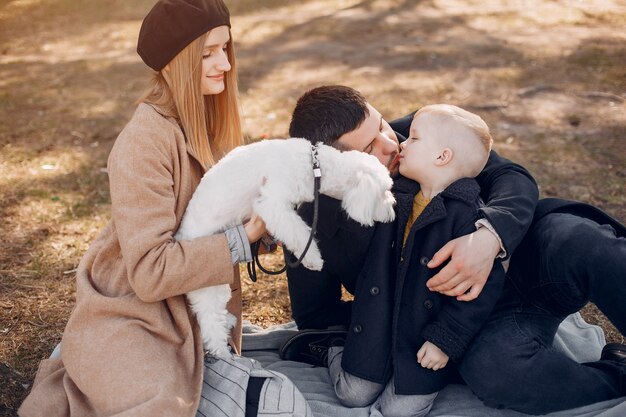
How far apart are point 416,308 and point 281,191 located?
81cm

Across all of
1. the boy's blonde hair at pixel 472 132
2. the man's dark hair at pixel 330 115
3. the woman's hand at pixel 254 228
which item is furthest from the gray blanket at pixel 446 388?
the man's dark hair at pixel 330 115

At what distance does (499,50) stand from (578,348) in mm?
5905

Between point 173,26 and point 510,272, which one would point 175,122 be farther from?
point 510,272

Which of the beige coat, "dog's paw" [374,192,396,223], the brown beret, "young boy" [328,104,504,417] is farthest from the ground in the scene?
the brown beret

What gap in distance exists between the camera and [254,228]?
7.50 ft

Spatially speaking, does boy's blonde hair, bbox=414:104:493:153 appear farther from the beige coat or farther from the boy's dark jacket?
the beige coat

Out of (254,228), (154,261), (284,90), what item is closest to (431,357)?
(254,228)

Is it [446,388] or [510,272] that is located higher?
[510,272]

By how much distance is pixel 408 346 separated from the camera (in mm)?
2574

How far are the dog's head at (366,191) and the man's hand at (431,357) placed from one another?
576 mm

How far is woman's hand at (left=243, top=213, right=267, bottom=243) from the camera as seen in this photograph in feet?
7.47

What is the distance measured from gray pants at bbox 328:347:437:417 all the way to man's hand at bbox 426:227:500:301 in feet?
1.56

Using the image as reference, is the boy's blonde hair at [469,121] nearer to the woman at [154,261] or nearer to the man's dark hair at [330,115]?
the man's dark hair at [330,115]

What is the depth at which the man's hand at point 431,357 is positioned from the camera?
8.21 feet
